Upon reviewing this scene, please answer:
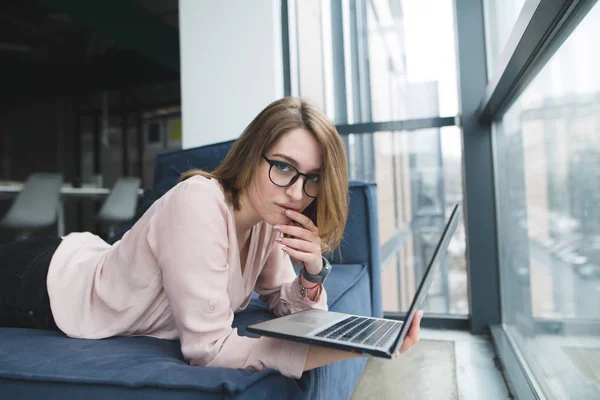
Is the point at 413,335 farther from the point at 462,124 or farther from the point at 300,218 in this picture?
the point at 462,124

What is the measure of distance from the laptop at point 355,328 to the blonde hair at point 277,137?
0.27 metres

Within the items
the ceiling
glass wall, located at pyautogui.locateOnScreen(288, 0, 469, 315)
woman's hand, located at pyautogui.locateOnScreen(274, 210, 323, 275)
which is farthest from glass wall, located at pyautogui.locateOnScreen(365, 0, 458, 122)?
the ceiling

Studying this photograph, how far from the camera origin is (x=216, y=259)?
820 millimetres

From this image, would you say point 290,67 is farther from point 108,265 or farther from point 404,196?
point 108,265

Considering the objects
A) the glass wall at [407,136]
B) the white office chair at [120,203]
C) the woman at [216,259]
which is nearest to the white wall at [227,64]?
the glass wall at [407,136]

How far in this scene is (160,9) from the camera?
18.3 ft

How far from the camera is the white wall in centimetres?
261

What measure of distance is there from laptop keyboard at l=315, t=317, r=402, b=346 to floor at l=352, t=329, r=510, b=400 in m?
0.72

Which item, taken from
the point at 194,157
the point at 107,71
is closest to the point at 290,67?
the point at 194,157

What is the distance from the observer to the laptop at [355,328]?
0.62 meters

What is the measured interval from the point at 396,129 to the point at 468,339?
4.02 ft

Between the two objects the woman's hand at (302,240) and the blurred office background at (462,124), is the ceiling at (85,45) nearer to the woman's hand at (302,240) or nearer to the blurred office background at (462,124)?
the blurred office background at (462,124)

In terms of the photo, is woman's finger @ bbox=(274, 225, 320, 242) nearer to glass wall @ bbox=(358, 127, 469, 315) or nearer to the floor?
the floor

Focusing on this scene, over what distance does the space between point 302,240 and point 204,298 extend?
296 mm
